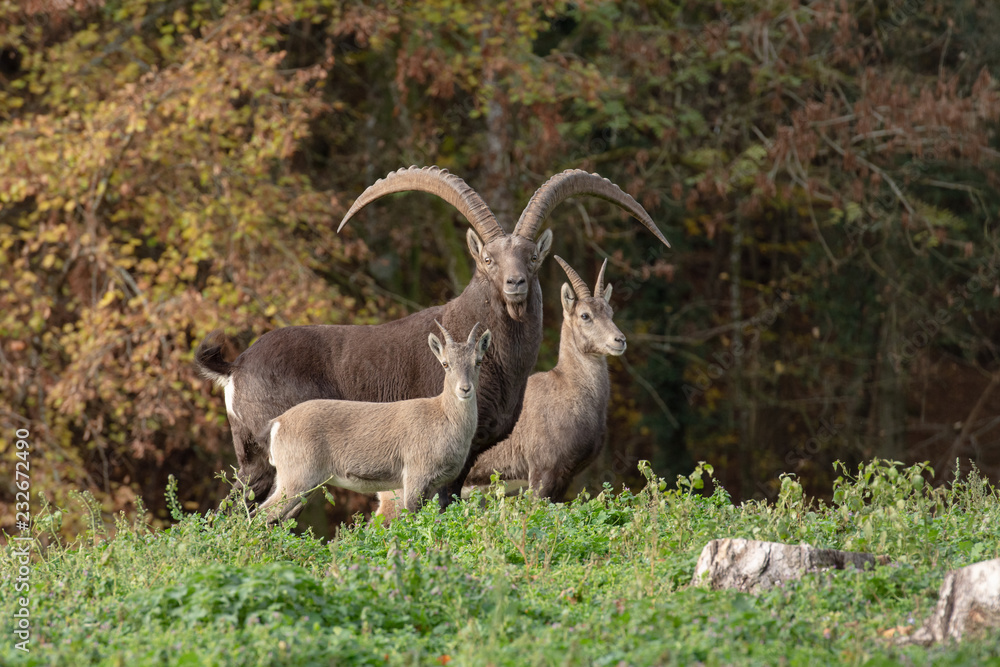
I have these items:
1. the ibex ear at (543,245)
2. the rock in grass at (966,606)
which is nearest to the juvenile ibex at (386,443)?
the ibex ear at (543,245)

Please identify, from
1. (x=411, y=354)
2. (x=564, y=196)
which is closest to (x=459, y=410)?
(x=411, y=354)

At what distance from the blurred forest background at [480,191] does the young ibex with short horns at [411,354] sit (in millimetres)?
4046

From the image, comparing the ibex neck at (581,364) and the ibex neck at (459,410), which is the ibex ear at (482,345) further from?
the ibex neck at (581,364)

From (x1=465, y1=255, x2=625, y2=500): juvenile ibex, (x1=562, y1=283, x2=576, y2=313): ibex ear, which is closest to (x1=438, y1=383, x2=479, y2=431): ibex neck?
(x1=465, y1=255, x2=625, y2=500): juvenile ibex

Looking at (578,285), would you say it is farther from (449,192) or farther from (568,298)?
(449,192)

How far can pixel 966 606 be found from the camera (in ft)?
15.3

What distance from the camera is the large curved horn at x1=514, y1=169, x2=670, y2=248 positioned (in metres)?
8.14

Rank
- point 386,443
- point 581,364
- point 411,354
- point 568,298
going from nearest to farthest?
point 386,443
point 411,354
point 581,364
point 568,298

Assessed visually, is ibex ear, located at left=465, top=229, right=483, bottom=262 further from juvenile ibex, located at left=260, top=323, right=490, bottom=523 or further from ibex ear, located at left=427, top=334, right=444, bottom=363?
juvenile ibex, located at left=260, top=323, right=490, bottom=523

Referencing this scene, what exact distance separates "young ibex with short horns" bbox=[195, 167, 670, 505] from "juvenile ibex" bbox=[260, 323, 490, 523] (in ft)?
1.88

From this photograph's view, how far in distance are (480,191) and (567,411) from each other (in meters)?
6.15

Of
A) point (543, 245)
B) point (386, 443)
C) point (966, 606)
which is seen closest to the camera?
point (966, 606)

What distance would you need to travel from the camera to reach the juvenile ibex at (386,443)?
23.5 feet

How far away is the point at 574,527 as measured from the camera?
674 centimetres
